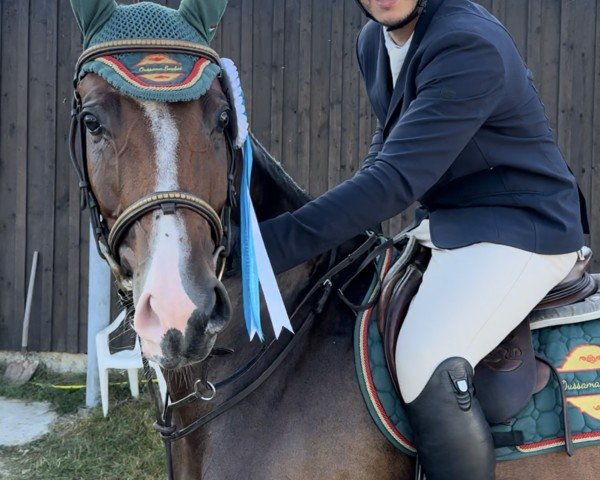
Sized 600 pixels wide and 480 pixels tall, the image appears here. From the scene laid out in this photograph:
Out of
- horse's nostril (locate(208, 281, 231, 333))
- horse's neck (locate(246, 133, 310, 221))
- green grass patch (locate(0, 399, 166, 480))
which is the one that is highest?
horse's neck (locate(246, 133, 310, 221))

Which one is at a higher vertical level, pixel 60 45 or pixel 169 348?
pixel 60 45

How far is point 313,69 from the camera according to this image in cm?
642

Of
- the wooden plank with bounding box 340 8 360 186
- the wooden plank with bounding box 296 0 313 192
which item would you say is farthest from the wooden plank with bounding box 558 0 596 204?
the wooden plank with bounding box 296 0 313 192

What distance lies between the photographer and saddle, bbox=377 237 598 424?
1.96 meters

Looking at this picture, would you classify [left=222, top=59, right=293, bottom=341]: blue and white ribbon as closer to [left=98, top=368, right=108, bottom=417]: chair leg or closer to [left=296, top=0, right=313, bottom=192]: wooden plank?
[left=98, top=368, right=108, bottom=417]: chair leg

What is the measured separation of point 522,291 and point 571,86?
500 centimetres

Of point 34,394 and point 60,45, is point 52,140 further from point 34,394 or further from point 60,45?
point 34,394

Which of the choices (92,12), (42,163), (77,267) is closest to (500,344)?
(92,12)

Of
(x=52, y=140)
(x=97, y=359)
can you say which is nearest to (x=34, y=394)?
(x=97, y=359)

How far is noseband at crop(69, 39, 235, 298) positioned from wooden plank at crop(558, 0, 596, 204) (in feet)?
17.0

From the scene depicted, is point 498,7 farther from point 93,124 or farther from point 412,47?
point 93,124

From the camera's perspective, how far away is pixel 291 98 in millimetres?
6438

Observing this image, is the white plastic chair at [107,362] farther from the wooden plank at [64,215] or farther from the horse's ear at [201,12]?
the horse's ear at [201,12]

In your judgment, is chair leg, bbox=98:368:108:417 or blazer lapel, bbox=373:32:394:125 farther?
chair leg, bbox=98:368:108:417
